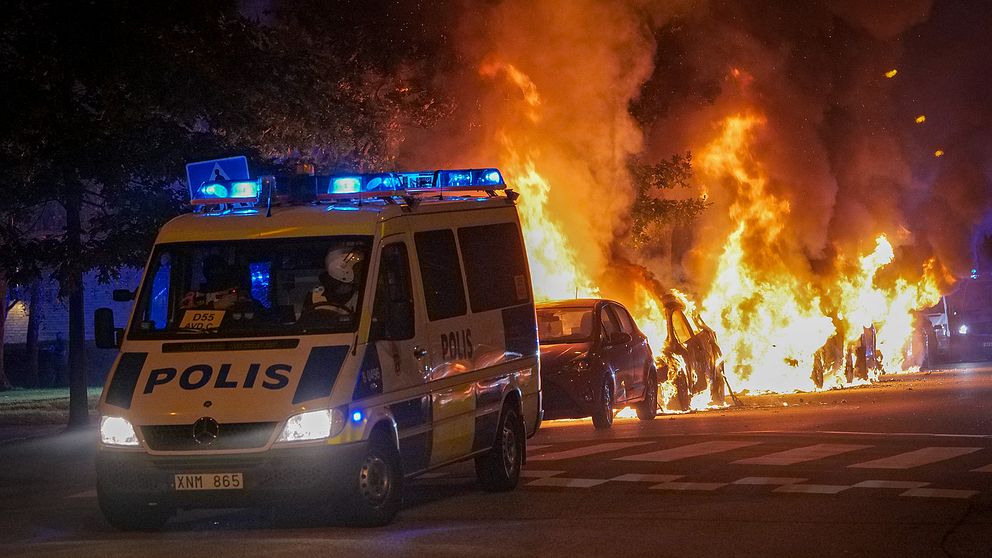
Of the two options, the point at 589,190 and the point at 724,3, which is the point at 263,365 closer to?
the point at 589,190

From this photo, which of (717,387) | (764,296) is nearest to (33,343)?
(764,296)

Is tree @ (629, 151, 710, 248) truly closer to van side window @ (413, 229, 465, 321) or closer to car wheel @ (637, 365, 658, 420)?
car wheel @ (637, 365, 658, 420)

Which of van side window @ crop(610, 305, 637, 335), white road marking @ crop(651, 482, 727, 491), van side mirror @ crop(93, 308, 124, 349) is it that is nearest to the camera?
van side mirror @ crop(93, 308, 124, 349)

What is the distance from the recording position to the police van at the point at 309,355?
10414 millimetres

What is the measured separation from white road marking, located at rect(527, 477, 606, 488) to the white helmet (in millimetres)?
3067

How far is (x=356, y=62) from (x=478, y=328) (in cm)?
1766

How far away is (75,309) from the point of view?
73.3 feet

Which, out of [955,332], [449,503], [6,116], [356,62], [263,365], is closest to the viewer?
[263,365]

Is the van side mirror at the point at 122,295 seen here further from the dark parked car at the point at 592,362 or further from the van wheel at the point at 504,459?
the dark parked car at the point at 592,362

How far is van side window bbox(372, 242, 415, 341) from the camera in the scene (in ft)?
36.5

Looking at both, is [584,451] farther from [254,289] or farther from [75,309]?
[75,309]

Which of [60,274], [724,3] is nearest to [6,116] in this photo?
[60,274]

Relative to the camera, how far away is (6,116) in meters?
20.2

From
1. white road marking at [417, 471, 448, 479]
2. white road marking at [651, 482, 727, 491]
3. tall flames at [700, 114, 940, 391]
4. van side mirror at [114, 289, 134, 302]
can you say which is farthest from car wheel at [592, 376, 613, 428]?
tall flames at [700, 114, 940, 391]
